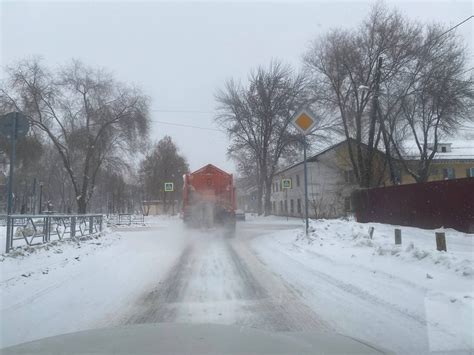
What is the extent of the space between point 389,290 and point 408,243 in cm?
615

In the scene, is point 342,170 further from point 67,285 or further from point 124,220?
point 67,285

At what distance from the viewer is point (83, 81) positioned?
41.8 m

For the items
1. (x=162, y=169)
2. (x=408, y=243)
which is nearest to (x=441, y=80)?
(x=408, y=243)

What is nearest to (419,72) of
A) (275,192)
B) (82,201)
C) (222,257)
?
(222,257)

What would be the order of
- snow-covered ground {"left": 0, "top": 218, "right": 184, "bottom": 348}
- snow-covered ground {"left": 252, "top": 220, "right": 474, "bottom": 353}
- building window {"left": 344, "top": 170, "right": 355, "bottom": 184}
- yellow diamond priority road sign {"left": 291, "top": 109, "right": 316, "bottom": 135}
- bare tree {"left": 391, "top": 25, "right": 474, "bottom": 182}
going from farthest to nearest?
building window {"left": 344, "top": 170, "right": 355, "bottom": 184} < bare tree {"left": 391, "top": 25, "right": 474, "bottom": 182} < yellow diamond priority road sign {"left": 291, "top": 109, "right": 316, "bottom": 135} < snow-covered ground {"left": 0, "top": 218, "right": 184, "bottom": 348} < snow-covered ground {"left": 252, "top": 220, "right": 474, "bottom": 353}

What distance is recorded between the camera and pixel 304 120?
16938 mm

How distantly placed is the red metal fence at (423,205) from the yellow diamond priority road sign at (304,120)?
6353mm

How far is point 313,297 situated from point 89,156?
3726 centimetres

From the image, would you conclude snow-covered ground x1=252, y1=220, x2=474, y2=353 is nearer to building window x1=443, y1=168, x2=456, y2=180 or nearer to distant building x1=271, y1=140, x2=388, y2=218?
distant building x1=271, y1=140, x2=388, y2=218

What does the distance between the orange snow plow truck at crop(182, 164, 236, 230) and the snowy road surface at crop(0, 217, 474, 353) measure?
400 inches

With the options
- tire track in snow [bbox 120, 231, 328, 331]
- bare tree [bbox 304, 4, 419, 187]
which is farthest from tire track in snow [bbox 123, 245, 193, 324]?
bare tree [bbox 304, 4, 419, 187]

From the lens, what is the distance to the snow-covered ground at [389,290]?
5902mm

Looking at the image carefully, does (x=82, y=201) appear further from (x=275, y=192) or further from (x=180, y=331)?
(x=180, y=331)

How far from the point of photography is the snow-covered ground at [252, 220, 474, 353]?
5902 mm
